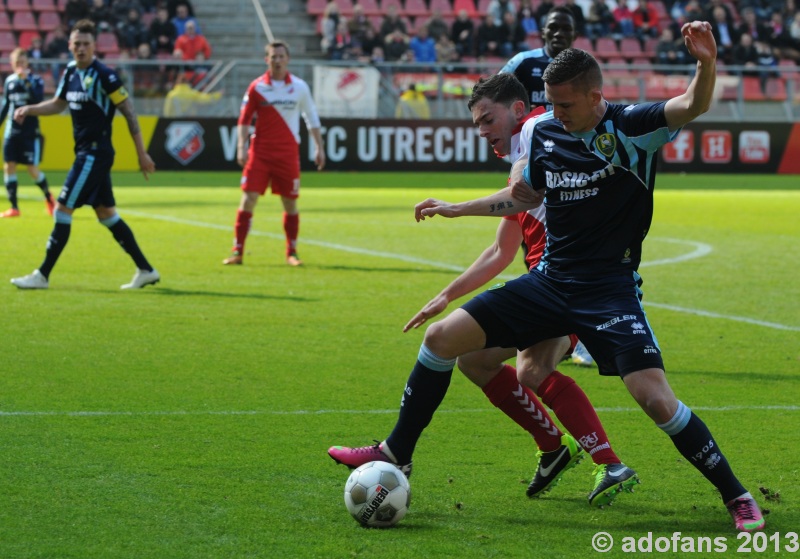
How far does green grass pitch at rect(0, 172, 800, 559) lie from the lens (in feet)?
15.3

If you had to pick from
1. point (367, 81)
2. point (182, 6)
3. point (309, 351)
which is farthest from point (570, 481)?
point (182, 6)

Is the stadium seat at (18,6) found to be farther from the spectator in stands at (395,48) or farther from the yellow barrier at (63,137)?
the spectator in stands at (395,48)

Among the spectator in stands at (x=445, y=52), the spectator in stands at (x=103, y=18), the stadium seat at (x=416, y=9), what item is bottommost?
the spectator in stands at (x=445, y=52)

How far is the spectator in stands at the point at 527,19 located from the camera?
1206 inches

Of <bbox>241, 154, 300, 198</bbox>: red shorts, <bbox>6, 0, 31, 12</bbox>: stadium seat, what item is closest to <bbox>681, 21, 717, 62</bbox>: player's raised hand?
<bbox>241, 154, 300, 198</bbox>: red shorts

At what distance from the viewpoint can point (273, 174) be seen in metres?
13.2

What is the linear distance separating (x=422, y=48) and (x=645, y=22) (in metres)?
6.85

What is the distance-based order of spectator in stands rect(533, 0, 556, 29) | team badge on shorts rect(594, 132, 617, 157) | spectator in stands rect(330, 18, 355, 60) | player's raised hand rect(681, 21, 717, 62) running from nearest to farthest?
1. player's raised hand rect(681, 21, 717, 62)
2. team badge on shorts rect(594, 132, 617, 157)
3. spectator in stands rect(330, 18, 355, 60)
4. spectator in stands rect(533, 0, 556, 29)

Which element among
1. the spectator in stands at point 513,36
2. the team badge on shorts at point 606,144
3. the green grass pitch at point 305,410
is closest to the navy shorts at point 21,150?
the green grass pitch at point 305,410

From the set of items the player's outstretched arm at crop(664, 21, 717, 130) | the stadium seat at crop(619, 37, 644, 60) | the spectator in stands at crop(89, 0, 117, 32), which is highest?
the player's outstretched arm at crop(664, 21, 717, 130)

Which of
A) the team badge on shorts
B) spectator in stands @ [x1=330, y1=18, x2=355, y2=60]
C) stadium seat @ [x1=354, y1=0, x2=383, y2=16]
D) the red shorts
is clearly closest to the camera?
the team badge on shorts

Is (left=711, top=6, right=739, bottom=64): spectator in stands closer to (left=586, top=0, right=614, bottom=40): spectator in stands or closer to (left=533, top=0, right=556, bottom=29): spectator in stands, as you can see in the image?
(left=586, top=0, right=614, bottom=40): spectator in stands

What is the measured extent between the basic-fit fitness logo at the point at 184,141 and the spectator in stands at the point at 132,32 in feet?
10.6

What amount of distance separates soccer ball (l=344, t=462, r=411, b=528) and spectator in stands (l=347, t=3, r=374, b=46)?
82.0 ft
